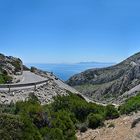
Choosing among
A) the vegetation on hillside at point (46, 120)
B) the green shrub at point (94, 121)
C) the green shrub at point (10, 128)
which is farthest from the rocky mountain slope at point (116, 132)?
the green shrub at point (10, 128)

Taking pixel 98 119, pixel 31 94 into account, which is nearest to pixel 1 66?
pixel 31 94

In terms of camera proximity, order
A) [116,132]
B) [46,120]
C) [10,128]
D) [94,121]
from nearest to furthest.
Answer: [10,128] → [46,120] → [116,132] → [94,121]

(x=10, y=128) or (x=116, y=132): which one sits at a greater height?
(x=10, y=128)

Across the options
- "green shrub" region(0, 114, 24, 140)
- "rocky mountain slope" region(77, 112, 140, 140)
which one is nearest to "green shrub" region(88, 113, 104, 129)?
"rocky mountain slope" region(77, 112, 140, 140)

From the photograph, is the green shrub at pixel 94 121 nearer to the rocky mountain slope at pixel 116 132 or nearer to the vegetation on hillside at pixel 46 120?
the vegetation on hillside at pixel 46 120

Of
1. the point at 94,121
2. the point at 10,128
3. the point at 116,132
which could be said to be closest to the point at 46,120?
the point at 116,132

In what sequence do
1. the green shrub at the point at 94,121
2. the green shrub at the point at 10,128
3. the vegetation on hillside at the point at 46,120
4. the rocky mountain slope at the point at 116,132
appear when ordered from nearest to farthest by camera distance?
the green shrub at the point at 10,128 → the vegetation on hillside at the point at 46,120 → the rocky mountain slope at the point at 116,132 → the green shrub at the point at 94,121

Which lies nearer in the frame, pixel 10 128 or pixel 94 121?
pixel 10 128

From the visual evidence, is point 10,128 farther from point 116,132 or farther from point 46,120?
point 116,132

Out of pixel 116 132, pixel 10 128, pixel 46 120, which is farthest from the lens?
pixel 116 132

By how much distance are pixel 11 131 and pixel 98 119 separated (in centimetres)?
1165

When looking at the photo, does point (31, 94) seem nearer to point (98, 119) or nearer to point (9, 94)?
point (9, 94)

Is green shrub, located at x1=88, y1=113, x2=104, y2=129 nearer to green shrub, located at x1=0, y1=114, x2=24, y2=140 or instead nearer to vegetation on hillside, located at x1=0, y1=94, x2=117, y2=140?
vegetation on hillside, located at x1=0, y1=94, x2=117, y2=140

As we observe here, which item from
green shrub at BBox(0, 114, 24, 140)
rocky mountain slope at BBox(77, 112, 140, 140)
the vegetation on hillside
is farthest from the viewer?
rocky mountain slope at BBox(77, 112, 140, 140)
